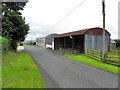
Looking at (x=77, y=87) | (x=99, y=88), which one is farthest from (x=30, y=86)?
(x=99, y=88)

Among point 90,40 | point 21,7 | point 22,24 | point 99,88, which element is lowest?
point 99,88

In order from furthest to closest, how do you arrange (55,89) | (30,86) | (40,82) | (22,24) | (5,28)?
(22,24)
(5,28)
(40,82)
(30,86)
(55,89)

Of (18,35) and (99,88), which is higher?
(18,35)

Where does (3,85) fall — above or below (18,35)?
below

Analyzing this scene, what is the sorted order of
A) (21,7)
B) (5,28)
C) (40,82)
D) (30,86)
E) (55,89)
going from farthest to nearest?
(21,7)
(5,28)
(40,82)
(30,86)
(55,89)

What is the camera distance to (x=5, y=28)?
32438mm

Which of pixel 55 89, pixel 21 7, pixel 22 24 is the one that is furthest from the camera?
pixel 21 7

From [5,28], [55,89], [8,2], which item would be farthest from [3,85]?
[8,2]

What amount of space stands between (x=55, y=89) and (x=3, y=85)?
2460 mm

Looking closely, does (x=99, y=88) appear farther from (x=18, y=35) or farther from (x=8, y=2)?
(x=8, y=2)

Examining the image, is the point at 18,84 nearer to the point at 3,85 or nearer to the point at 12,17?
the point at 3,85

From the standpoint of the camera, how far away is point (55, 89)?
843cm

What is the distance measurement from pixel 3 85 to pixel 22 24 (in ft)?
88.3

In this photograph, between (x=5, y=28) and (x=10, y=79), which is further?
(x=5, y=28)
